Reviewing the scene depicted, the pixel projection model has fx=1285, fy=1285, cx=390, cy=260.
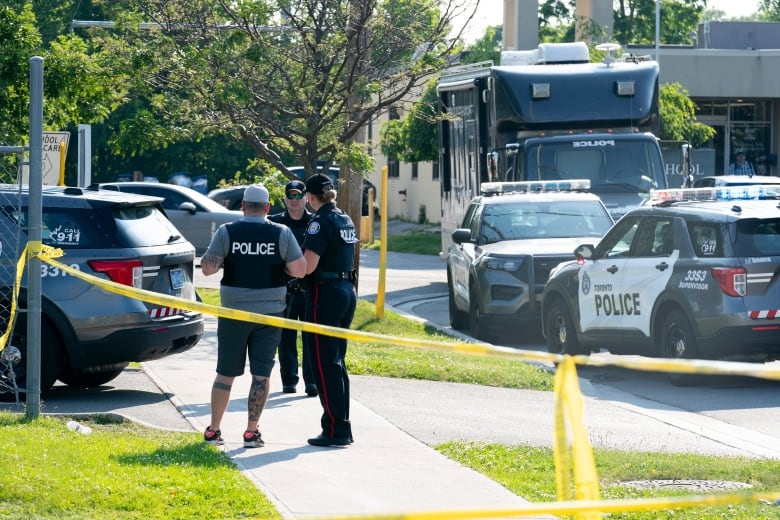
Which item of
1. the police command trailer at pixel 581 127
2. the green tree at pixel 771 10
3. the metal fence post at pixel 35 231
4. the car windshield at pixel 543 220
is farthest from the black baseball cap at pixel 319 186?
the green tree at pixel 771 10

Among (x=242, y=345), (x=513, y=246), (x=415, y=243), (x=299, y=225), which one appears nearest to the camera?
(x=242, y=345)

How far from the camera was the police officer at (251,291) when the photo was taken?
26.8 ft

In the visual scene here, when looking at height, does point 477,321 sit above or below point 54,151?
below

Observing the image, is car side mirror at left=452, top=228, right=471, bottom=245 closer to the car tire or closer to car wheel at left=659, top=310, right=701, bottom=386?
the car tire

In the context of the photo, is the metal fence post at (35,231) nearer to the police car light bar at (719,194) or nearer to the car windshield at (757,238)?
the car windshield at (757,238)

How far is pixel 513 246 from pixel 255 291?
8.02m

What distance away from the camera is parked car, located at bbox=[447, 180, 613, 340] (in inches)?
606

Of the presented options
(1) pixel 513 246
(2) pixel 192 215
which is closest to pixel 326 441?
(1) pixel 513 246

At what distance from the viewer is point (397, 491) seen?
276 inches

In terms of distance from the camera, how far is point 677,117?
95.4 feet

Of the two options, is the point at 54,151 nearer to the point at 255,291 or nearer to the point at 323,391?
the point at 255,291

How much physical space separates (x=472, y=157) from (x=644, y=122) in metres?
3.03

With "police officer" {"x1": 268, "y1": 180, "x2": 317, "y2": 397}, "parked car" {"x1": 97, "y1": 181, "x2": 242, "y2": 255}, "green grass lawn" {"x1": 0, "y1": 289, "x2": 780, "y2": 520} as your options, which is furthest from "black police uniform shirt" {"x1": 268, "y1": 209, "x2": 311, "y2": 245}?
"parked car" {"x1": 97, "y1": 181, "x2": 242, "y2": 255}

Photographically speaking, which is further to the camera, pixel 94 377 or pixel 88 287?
pixel 94 377
